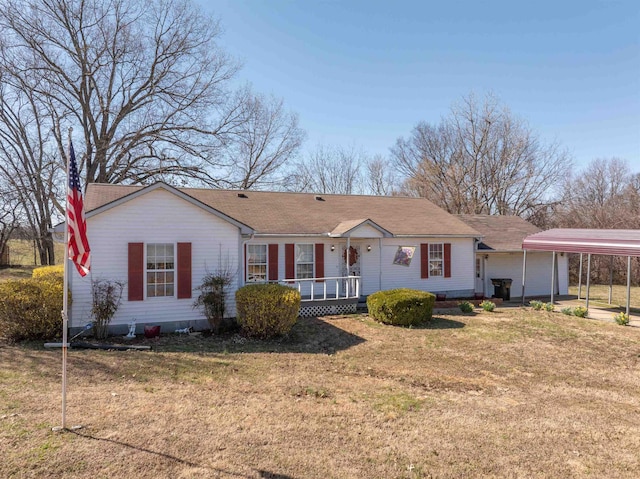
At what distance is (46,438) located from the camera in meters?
4.70

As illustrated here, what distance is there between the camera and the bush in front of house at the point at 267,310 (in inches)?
403

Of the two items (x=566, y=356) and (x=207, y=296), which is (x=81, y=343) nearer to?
(x=207, y=296)

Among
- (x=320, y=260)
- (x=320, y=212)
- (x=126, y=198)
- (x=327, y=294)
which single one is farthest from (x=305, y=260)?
(x=126, y=198)

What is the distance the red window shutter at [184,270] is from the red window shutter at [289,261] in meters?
4.43

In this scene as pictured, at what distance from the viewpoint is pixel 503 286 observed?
18578 millimetres

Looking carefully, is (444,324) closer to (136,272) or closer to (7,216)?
(136,272)

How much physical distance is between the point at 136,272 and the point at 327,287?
7369 millimetres

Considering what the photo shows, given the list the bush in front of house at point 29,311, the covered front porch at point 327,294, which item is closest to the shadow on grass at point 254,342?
the bush in front of house at point 29,311

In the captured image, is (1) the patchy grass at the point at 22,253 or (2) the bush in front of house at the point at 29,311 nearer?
(2) the bush in front of house at the point at 29,311

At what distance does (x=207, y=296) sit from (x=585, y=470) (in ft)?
29.8

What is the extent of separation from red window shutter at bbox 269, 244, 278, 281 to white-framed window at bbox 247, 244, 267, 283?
0.20m

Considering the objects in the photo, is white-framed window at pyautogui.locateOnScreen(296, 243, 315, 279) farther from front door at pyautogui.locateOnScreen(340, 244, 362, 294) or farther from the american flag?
the american flag

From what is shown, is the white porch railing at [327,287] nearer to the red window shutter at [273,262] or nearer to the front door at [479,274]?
the red window shutter at [273,262]

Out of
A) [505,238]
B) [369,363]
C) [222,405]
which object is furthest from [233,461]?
[505,238]
